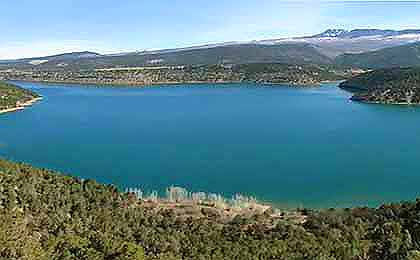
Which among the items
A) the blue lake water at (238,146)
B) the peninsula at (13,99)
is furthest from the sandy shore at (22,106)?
the blue lake water at (238,146)

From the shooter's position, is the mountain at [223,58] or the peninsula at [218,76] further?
the mountain at [223,58]

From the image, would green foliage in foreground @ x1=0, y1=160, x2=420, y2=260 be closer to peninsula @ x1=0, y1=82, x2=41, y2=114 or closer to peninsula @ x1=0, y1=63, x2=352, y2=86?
peninsula @ x1=0, y1=82, x2=41, y2=114

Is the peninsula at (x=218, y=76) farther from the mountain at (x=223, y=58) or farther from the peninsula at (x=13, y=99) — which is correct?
the peninsula at (x=13, y=99)

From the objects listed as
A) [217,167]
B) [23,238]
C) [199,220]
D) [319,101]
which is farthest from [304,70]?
[23,238]

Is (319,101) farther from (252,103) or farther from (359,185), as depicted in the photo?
(359,185)

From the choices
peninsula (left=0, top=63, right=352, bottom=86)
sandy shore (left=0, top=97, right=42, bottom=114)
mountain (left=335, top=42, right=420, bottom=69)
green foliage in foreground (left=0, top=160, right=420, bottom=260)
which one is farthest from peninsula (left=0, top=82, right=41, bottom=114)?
mountain (left=335, top=42, right=420, bottom=69)

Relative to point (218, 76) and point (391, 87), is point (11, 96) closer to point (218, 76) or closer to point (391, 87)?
point (391, 87)
